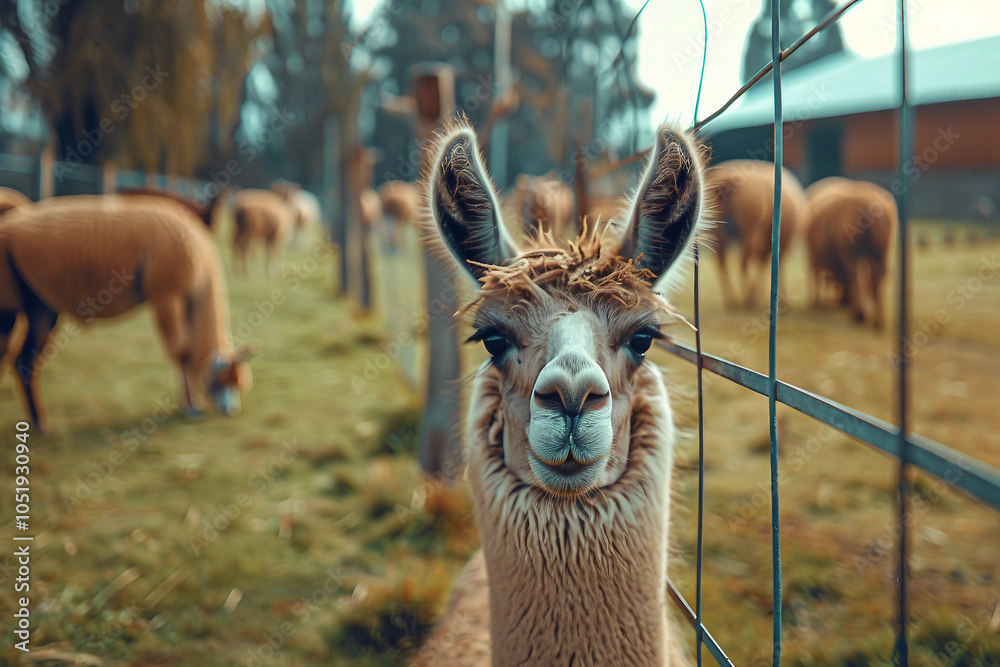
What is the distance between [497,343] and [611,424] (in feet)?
1.39

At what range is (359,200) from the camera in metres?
11.4

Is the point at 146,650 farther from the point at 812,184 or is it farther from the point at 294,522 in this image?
the point at 812,184

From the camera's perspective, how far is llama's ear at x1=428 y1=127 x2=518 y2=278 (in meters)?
1.63

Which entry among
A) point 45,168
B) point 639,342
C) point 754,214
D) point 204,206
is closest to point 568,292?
point 639,342

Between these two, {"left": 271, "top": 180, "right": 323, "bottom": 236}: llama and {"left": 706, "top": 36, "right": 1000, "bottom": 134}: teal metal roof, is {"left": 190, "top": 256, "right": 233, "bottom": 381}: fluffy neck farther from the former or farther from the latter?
{"left": 271, "top": 180, "right": 323, "bottom": 236}: llama

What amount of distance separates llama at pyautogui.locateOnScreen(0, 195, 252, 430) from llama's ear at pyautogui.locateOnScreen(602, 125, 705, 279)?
5.03 m


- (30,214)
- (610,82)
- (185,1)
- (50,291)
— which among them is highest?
(185,1)

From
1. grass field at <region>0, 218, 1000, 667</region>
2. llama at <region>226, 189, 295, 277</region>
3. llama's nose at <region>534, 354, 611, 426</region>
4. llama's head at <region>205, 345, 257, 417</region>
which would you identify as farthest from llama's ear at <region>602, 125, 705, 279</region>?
llama at <region>226, 189, 295, 277</region>

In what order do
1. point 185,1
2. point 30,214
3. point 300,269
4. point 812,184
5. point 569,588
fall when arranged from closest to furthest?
point 569,588, point 30,214, point 185,1, point 812,184, point 300,269

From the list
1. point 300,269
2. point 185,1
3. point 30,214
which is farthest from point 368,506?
point 300,269

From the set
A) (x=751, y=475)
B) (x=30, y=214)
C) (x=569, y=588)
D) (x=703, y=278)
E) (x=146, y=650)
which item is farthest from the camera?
(x=703, y=278)

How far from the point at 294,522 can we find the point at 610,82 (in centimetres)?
376

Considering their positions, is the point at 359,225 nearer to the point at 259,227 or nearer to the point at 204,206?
the point at 259,227

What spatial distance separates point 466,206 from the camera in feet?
5.58
